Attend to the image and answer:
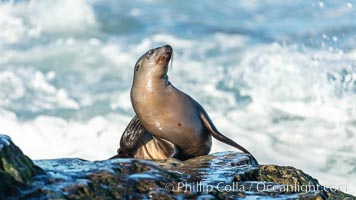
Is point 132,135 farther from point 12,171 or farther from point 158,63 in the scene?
point 12,171

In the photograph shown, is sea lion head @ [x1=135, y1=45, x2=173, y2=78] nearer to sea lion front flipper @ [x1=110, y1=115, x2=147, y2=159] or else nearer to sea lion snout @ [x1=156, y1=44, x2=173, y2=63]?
sea lion snout @ [x1=156, y1=44, x2=173, y2=63]

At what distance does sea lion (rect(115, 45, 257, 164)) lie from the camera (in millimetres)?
11047

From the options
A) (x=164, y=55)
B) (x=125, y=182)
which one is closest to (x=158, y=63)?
(x=164, y=55)

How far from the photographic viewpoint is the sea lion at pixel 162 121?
11.0 metres

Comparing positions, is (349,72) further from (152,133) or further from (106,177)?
(106,177)

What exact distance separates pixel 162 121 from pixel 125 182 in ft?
15.2

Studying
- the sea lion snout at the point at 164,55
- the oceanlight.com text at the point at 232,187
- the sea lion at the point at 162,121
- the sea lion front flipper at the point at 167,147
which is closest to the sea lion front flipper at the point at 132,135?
the sea lion at the point at 162,121

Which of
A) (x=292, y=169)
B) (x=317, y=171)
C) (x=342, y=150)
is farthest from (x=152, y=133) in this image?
(x=342, y=150)

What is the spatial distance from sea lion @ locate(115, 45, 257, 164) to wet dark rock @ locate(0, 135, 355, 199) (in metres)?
2.82

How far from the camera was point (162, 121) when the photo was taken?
11039 millimetres

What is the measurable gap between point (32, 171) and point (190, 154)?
5082mm

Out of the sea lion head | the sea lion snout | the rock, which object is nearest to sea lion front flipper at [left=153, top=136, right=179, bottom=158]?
the sea lion head

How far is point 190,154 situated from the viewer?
36.4ft

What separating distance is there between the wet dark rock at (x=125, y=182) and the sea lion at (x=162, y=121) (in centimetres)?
282
